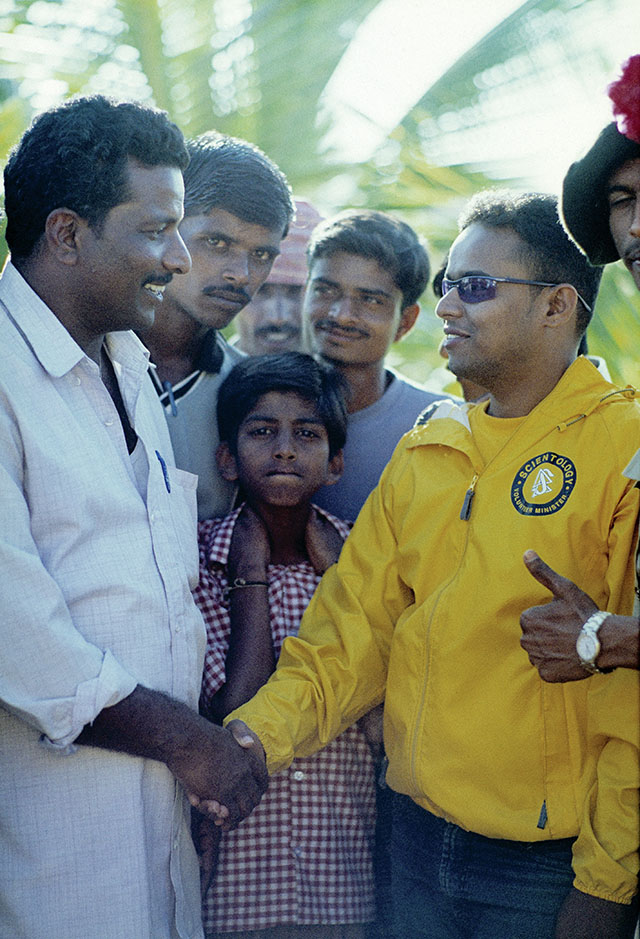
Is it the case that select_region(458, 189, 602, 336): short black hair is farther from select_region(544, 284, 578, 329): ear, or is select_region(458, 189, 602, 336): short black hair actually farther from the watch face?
the watch face

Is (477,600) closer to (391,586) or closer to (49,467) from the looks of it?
(391,586)

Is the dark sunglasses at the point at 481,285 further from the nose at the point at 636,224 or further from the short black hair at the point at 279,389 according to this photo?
the short black hair at the point at 279,389

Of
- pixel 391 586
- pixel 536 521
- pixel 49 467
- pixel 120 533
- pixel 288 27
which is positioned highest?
pixel 288 27

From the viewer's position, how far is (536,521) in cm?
276

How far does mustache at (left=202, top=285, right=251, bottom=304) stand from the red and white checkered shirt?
99 cm

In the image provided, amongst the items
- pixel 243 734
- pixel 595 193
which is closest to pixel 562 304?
pixel 595 193

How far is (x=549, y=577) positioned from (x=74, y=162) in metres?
1.59

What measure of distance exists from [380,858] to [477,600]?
955 mm

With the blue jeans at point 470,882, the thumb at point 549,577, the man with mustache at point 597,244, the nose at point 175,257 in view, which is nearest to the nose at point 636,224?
the man with mustache at point 597,244

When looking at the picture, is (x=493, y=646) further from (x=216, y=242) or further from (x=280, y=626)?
(x=216, y=242)

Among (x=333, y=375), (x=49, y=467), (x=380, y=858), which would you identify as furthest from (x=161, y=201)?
(x=380, y=858)

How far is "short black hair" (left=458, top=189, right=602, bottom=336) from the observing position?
314 cm

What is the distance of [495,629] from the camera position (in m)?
2.77

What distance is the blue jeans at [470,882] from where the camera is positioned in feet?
8.80
